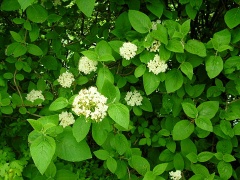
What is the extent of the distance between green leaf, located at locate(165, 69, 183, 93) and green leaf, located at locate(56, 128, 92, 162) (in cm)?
65

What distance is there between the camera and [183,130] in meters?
2.39

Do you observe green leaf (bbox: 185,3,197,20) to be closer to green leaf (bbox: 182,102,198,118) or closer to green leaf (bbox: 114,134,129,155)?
green leaf (bbox: 182,102,198,118)

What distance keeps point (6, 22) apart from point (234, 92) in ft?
6.11

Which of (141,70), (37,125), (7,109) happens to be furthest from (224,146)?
(7,109)

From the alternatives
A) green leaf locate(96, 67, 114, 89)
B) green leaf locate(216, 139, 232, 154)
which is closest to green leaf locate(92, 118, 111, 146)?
green leaf locate(96, 67, 114, 89)

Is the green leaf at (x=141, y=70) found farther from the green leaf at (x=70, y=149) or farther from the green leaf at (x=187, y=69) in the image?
the green leaf at (x=70, y=149)

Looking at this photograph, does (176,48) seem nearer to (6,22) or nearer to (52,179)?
(52,179)

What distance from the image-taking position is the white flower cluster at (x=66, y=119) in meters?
2.19

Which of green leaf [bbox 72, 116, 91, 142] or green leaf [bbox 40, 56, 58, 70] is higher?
green leaf [bbox 72, 116, 91, 142]

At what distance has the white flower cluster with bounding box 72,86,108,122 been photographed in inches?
69.4

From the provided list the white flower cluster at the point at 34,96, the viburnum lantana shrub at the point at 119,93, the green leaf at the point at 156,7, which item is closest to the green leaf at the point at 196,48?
the viburnum lantana shrub at the point at 119,93

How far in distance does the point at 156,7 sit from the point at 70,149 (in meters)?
1.12

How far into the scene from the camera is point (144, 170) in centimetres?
235

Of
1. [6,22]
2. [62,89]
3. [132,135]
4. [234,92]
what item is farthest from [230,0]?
[6,22]
